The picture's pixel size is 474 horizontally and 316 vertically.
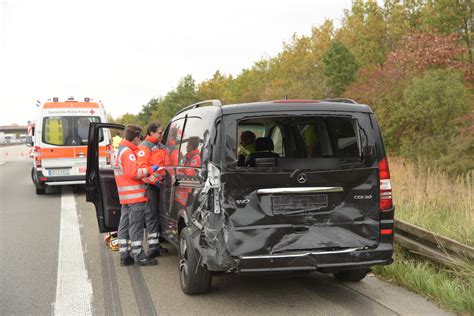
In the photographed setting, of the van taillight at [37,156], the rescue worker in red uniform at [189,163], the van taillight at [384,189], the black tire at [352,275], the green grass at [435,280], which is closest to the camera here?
the green grass at [435,280]

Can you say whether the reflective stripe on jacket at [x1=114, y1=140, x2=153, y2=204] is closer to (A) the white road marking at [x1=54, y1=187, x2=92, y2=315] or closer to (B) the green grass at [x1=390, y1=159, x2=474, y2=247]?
(A) the white road marking at [x1=54, y1=187, x2=92, y2=315]

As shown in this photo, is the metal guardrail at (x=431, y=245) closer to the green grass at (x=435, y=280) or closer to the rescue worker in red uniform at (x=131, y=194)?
the green grass at (x=435, y=280)

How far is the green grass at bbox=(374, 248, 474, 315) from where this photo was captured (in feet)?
14.8

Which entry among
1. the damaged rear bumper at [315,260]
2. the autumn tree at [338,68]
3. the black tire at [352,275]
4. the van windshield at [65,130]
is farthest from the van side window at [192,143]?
the autumn tree at [338,68]

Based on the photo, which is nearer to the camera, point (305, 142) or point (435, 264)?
point (435, 264)

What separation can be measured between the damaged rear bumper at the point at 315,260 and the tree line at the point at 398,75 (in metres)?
1.94

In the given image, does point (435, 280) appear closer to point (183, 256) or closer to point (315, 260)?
point (315, 260)

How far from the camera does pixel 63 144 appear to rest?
46.0ft

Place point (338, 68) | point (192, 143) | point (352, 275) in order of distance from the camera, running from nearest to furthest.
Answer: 1. point (192, 143)
2. point (352, 275)
3. point (338, 68)

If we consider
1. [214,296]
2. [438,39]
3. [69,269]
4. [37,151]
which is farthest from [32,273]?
[438,39]

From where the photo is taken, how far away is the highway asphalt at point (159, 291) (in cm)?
469

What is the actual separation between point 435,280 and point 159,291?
8.92ft

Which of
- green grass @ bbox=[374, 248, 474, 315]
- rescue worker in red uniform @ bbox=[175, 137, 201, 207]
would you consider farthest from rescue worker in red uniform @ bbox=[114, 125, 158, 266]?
green grass @ bbox=[374, 248, 474, 315]

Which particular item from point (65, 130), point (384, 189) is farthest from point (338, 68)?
point (384, 189)
